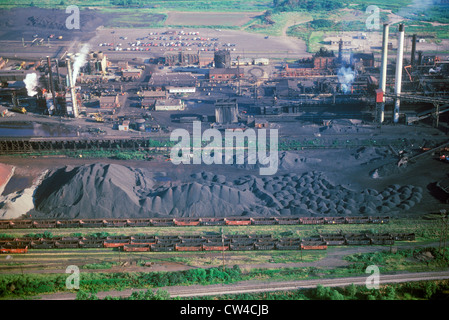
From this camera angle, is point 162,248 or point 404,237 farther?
point 404,237

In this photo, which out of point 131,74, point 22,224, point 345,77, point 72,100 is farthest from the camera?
point 131,74

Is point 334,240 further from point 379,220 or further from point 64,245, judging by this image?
point 64,245

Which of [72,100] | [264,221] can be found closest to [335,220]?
[264,221]

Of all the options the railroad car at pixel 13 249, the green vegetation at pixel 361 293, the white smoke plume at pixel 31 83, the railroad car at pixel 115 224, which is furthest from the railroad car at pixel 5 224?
the white smoke plume at pixel 31 83

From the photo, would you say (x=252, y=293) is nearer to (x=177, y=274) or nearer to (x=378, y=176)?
(x=177, y=274)

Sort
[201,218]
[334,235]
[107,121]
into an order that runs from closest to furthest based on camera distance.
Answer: [334,235] → [201,218] → [107,121]
